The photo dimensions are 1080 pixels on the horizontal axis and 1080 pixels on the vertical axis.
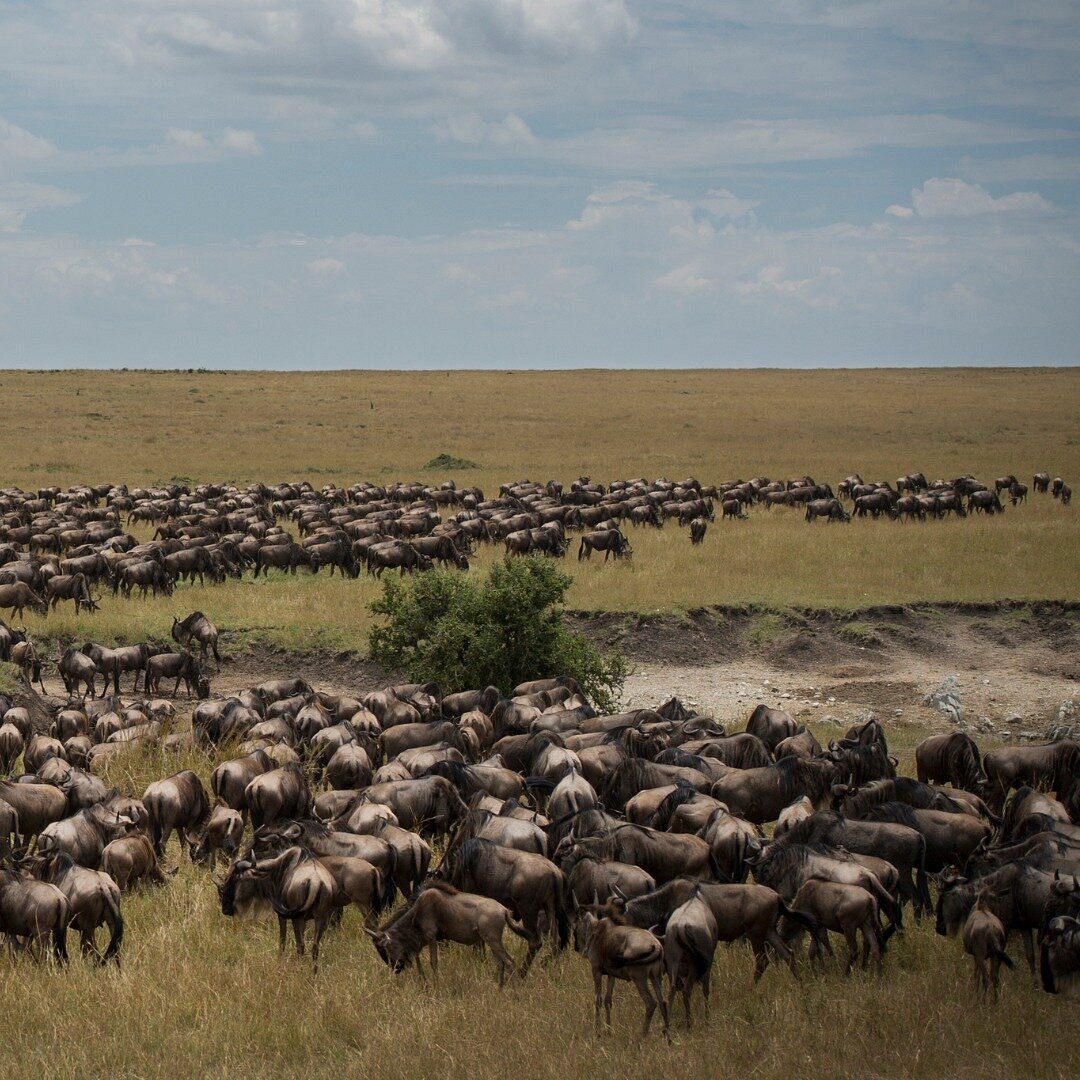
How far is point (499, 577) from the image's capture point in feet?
66.3

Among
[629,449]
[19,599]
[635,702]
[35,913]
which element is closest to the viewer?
[35,913]

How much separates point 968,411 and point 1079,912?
82005mm

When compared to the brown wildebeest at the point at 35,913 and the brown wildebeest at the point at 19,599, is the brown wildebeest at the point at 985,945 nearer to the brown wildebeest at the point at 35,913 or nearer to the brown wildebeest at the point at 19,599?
the brown wildebeest at the point at 35,913

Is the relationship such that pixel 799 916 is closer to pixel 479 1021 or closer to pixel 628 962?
pixel 628 962

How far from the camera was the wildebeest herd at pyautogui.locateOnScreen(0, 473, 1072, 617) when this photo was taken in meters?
26.7

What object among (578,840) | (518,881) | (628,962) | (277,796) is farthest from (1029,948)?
(277,796)

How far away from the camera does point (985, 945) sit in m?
8.62

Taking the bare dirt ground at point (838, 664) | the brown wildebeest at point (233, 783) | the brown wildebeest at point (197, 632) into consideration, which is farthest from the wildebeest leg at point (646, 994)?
the brown wildebeest at point (197, 632)

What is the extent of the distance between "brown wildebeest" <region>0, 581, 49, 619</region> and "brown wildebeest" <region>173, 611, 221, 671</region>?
3812mm

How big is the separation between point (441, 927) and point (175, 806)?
12.5 ft

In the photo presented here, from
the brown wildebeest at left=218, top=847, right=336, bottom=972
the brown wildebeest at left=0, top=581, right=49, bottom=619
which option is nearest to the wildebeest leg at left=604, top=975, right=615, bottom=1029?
the brown wildebeest at left=218, top=847, right=336, bottom=972

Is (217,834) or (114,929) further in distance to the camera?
(217,834)

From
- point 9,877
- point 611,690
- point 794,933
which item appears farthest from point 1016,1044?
point 611,690

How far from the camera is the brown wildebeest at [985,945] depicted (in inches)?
339
